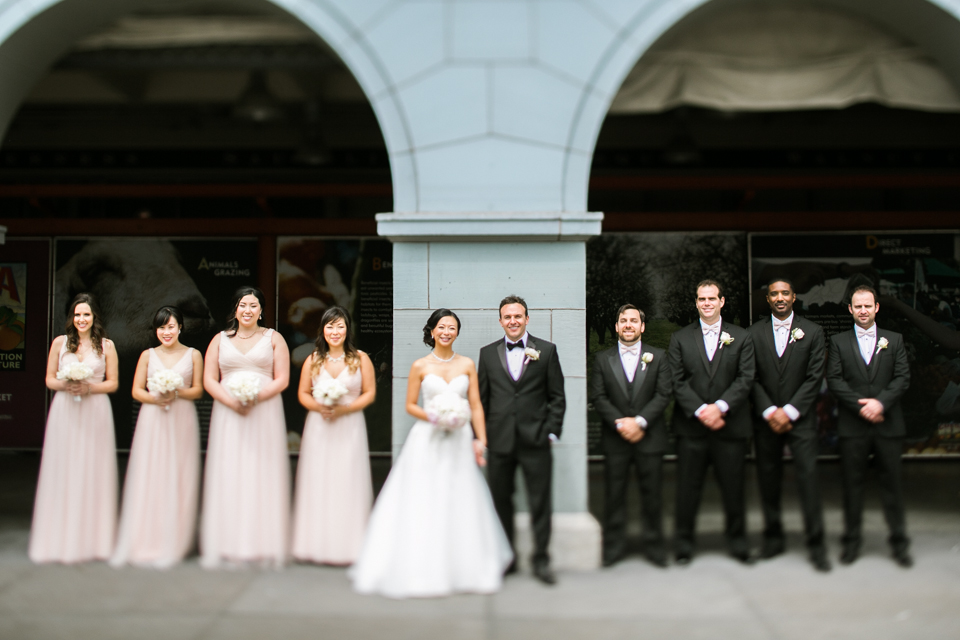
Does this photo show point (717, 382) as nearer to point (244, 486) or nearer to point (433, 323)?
point (433, 323)

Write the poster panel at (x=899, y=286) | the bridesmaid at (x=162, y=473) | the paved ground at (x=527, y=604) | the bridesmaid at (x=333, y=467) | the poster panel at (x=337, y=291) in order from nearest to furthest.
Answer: the paved ground at (x=527, y=604)
the bridesmaid at (x=333, y=467)
the bridesmaid at (x=162, y=473)
the poster panel at (x=899, y=286)
the poster panel at (x=337, y=291)

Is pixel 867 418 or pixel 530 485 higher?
pixel 867 418

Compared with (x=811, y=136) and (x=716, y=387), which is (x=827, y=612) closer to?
(x=716, y=387)

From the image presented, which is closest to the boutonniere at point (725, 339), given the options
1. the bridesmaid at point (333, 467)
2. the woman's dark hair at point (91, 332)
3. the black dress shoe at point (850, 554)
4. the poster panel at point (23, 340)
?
the black dress shoe at point (850, 554)

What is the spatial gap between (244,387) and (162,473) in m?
0.94

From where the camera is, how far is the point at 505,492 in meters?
4.98

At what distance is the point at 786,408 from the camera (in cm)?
518

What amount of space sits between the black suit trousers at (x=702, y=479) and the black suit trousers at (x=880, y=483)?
743 mm

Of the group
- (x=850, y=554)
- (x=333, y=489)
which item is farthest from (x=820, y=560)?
(x=333, y=489)

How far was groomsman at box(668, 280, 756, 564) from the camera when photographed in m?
5.19

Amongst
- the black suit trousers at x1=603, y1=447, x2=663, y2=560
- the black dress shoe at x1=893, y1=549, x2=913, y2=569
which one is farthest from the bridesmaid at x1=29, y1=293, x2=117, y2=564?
the black dress shoe at x1=893, y1=549, x2=913, y2=569

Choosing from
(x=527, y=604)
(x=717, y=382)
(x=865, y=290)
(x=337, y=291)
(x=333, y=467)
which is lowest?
(x=527, y=604)

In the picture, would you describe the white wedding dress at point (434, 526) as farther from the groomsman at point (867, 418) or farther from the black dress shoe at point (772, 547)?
the groomsman at point (867, 418)

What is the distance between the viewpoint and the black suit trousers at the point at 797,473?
5184mm
